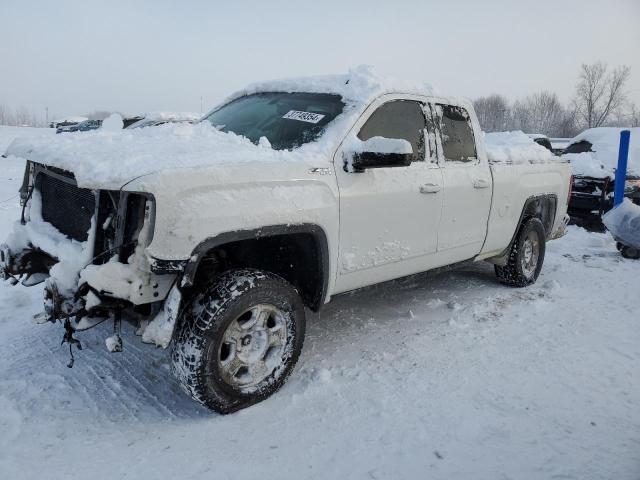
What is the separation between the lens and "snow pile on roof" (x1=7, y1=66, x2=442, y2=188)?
2480 mm

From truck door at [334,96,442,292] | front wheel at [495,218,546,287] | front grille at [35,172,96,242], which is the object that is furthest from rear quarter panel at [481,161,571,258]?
front grille at [35,172,96,242]

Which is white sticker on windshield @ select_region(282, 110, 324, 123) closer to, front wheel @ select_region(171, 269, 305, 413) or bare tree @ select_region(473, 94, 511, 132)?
front wheel @ select_region(171, 269, 305, 413)

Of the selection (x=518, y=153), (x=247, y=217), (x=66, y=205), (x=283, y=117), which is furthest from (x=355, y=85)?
(x=518, y=153)

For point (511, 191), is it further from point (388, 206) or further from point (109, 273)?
point (109, 273)

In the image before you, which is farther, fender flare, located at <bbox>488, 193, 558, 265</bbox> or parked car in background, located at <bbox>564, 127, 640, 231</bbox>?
parked car in background, located at <bbox>564, 127, 640, 231</bbox>

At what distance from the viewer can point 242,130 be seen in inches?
145

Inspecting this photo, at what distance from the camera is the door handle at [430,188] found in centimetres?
367

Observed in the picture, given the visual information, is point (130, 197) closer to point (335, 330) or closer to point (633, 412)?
point (335, 330)

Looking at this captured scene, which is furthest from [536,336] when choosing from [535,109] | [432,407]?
[535,109]

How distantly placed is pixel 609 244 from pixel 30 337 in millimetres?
7823

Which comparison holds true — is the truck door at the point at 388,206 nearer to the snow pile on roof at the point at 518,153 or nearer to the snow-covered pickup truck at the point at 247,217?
the snow-covered pickup truck at the point at 247,217

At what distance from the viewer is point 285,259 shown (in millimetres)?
3234

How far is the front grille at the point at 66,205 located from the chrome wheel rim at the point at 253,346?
103 cm

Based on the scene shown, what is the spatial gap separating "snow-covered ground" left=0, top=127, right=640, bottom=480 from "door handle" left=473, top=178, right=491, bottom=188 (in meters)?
1.17
